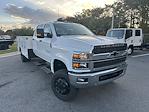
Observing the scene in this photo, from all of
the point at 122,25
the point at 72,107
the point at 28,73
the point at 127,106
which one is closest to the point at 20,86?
the point at 28,73

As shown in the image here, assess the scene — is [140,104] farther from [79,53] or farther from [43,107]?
[43,107]

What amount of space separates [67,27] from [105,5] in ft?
114

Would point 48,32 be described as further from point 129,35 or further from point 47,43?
point 129,35

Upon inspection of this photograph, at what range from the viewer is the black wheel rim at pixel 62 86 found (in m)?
5.10

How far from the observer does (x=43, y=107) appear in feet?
15.6

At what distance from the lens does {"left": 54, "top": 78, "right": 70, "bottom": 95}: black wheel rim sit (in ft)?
16.7

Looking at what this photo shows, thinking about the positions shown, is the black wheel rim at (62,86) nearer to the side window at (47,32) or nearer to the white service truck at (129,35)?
the side window at (47,32)

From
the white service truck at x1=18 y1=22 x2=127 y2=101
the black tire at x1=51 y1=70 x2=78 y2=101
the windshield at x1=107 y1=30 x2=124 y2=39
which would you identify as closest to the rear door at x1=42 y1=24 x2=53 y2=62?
the white service truck at x1=18 y1=22 x2=127 y2=101

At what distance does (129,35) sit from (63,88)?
10.5 metres

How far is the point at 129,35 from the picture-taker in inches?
569

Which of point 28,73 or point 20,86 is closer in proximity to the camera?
point 20,86

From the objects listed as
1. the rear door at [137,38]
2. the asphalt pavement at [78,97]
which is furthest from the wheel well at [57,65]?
the rear door at [137,38]

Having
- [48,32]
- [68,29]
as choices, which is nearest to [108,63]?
[68,29]

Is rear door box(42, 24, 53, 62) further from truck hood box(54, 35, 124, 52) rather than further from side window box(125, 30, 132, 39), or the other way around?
side window box(125, 30, 132, 39)
